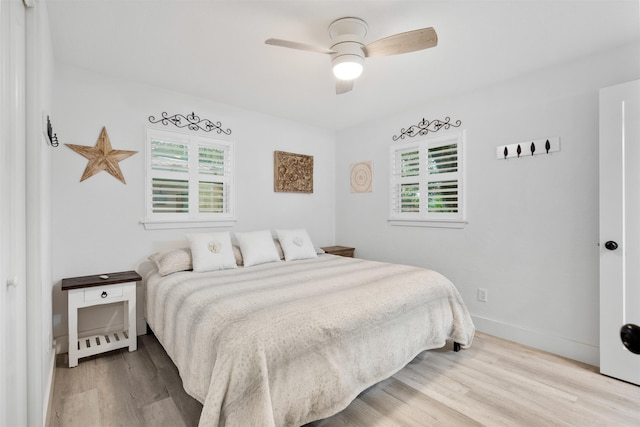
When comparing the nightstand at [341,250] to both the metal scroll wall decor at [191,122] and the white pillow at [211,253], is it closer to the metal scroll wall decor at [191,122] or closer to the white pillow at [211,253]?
the white pillow at [211,253]

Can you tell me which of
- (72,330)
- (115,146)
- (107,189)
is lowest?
(72,330)

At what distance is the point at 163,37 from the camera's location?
2.22 metres

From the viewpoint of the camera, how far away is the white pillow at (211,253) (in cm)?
278

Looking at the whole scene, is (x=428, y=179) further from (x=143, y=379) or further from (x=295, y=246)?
(x=143, y=379)

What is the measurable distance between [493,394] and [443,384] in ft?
1.01

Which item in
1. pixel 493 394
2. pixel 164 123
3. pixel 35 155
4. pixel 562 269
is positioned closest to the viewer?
pixel 35 155

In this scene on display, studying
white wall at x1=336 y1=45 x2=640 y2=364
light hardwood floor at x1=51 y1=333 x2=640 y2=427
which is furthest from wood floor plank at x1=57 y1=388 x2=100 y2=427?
white wall at x1=336 y1=45 x2=640 y2=364

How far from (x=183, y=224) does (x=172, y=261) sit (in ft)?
2.07

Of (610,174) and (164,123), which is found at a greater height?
(164,123)

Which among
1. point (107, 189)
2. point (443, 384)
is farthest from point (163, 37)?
point (443, 384)

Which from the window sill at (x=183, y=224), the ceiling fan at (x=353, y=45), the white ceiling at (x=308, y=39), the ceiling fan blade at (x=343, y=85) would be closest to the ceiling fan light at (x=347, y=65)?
the ceiling fan at (x=353, y=45)

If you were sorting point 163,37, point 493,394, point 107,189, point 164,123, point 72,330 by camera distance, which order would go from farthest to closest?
point 164,123 < point 107,189 < point 72,330 < point 163,37 < point 493,394

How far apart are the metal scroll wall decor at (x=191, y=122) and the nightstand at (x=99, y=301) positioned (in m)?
1.56

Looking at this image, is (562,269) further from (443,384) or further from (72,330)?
(72,330)
